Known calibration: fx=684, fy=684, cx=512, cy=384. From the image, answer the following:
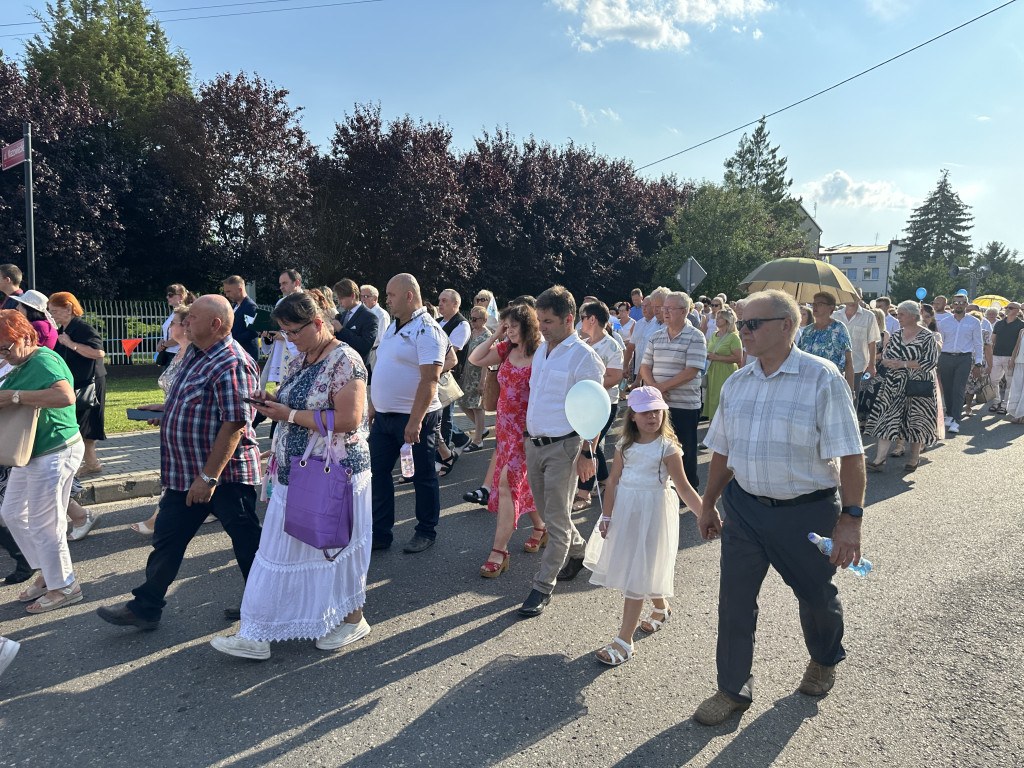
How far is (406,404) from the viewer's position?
17.3 feet

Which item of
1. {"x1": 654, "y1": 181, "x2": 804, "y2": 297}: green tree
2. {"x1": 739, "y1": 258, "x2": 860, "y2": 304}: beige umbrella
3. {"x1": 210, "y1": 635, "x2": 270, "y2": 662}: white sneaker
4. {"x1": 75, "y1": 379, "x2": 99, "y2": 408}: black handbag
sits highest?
{"x1": 654, "y1": 181, "x2": 804, "y2": 297}: green tree

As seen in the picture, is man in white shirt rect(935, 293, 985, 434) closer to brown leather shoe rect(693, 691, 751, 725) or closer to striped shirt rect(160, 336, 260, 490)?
brown leather shoe rect(693, 691, 751, 725)

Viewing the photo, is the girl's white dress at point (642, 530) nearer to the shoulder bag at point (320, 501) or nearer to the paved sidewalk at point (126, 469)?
the shoulder bag at point (320, 501)

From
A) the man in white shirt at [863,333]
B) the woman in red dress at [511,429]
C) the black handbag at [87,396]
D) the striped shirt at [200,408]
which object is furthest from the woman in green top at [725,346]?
the black handbag at [87,396]

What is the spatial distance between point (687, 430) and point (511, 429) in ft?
6.62

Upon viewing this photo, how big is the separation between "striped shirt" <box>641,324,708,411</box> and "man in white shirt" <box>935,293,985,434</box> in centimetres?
731

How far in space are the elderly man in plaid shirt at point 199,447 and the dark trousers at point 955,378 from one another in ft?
37.6

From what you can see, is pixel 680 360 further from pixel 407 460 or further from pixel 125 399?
pixel 125 399

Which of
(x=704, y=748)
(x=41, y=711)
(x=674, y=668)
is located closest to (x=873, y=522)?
(x=674, y=668)

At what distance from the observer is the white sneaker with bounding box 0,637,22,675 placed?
3264mm

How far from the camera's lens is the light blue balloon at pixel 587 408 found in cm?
397

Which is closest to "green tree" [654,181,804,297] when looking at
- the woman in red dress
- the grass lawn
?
the grass lawn

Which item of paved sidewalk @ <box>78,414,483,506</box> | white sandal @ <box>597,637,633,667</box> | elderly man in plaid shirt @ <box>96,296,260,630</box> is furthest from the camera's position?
paved sidewalk @ <box>78,414,483,506</box>

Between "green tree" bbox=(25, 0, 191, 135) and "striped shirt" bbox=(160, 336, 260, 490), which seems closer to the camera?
"striped shirt" bbox=(160, 336, 260, 490)
